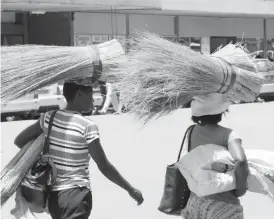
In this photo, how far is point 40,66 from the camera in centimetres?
330

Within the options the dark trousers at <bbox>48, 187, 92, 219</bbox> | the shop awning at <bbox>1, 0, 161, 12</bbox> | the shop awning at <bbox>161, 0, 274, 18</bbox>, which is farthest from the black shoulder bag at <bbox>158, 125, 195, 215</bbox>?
the shop awning at <bbox>161, 0, 274, 18</bbox>

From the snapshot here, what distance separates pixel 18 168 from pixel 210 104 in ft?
3.61

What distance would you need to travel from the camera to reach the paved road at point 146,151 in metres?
5.69

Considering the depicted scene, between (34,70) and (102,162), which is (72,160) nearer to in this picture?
(102,162)

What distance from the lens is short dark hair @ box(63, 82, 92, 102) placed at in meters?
3.34

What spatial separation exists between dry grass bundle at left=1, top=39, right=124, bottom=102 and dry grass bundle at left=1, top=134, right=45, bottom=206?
0.97 ft

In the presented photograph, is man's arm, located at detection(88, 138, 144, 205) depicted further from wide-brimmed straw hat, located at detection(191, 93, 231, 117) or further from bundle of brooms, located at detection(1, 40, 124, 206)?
wide-brimmed straw hat, located at detection(191, 93, 231, 117)

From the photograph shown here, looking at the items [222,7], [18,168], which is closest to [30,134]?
[18,168]

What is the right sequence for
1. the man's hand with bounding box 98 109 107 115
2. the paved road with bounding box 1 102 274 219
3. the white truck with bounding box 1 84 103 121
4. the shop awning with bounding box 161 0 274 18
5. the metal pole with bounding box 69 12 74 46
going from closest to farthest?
the paved road with bounding box 1 102 274 219
the white truck with bounding box 1 84 103 121
the man's hand with bounding box 98 109 107 115
the metal pole with bounding box 69 12 74 46
the shop awning with bounding box 161 0 274 18

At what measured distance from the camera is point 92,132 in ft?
10.4

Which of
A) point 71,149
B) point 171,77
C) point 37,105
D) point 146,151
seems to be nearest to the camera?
point 171,77

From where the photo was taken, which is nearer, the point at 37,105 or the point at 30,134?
the point at 30,134

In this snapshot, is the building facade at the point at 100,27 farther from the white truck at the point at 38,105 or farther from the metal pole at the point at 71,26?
the white truck at the point at 38,105

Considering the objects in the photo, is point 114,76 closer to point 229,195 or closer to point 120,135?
point 229,195
